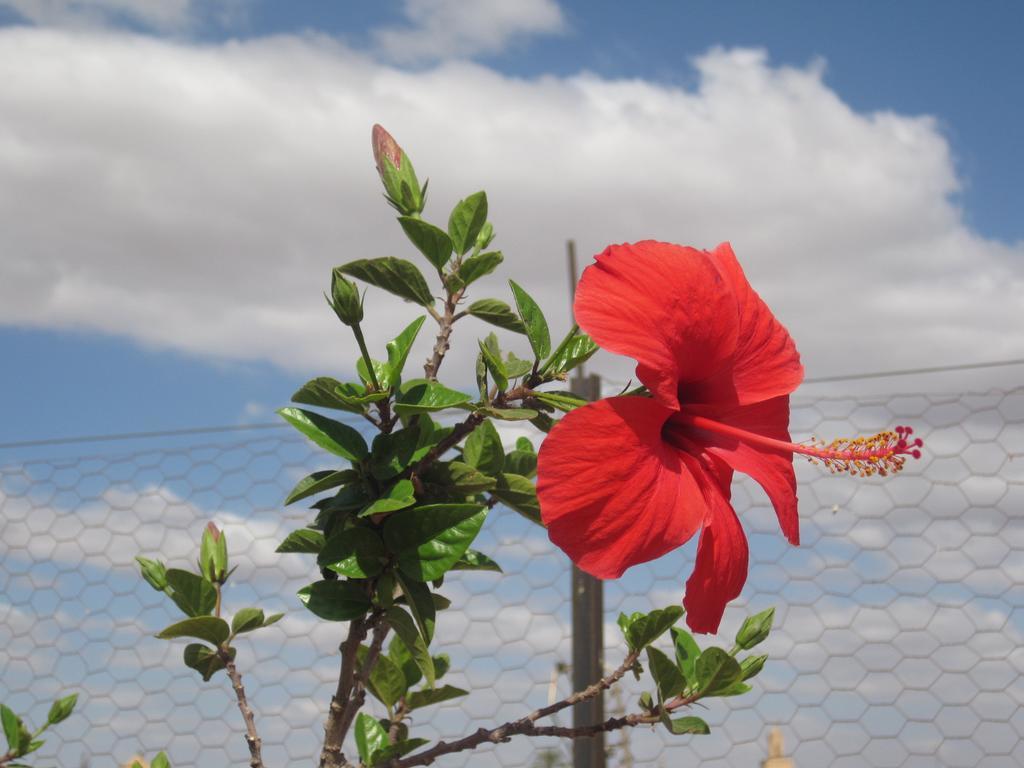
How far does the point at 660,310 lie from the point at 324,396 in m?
0.20

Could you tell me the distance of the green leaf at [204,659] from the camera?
71 cm

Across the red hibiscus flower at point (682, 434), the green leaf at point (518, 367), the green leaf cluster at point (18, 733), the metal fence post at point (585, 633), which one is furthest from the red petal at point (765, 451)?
the metal fence post at point (585, 633)

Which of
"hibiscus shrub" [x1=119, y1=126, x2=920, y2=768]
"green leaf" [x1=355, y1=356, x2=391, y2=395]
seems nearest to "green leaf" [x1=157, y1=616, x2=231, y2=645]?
"hibiscus shrub" [x1=119, y1=126, x2=920, y2=768]

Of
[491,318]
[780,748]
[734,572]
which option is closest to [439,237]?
[491,318]

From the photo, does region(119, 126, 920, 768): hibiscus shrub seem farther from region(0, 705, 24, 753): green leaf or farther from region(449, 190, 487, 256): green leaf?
region(0, 705, 24, 753): green leaf

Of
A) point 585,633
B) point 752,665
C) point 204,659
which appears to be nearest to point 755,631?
point 752,665

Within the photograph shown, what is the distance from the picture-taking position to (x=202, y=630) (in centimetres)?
69

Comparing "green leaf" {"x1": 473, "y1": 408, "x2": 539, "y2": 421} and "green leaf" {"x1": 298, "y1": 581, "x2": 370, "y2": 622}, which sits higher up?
"green leaf" {"x1": 473, "y1": 408, "x2": 539, "y2": 421}

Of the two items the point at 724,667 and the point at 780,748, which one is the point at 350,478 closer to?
the point at 724,667

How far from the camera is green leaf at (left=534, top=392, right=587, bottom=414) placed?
0.57 metres

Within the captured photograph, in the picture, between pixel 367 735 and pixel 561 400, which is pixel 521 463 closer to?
pixel 561 400

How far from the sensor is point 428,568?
1.89 ft

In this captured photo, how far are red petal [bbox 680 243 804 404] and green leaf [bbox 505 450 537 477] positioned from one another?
0.44 feet

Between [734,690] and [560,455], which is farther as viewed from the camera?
[734,690]
